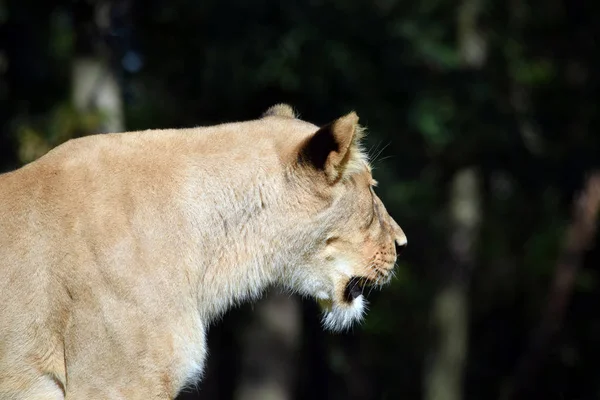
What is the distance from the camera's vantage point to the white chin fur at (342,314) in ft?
20.2

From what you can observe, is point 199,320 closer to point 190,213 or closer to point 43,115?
point 190,213

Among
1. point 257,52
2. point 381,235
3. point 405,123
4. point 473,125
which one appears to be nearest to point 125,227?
point 381,235

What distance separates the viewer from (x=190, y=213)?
538 cm

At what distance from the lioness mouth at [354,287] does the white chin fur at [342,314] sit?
1.4 inches

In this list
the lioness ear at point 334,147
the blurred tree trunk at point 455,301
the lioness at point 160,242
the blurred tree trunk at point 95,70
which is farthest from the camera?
the blurred tree trunk at point 455,301

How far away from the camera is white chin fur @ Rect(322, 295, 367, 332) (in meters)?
6.16

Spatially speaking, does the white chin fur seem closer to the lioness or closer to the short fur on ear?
the lioness

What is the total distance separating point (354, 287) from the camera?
616cm

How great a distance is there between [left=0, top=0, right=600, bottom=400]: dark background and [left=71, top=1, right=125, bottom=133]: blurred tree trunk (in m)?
0.02

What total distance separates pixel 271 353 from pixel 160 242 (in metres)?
9.23

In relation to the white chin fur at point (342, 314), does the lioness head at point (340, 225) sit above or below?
above

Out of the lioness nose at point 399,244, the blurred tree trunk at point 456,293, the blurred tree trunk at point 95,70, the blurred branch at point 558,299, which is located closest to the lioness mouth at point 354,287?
the lioness nose at point 399,244

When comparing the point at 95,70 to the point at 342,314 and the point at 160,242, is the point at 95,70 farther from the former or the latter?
the point at 160,242

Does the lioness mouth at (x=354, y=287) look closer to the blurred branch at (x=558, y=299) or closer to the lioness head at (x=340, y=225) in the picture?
the lioness head at (x=340, y=225)
